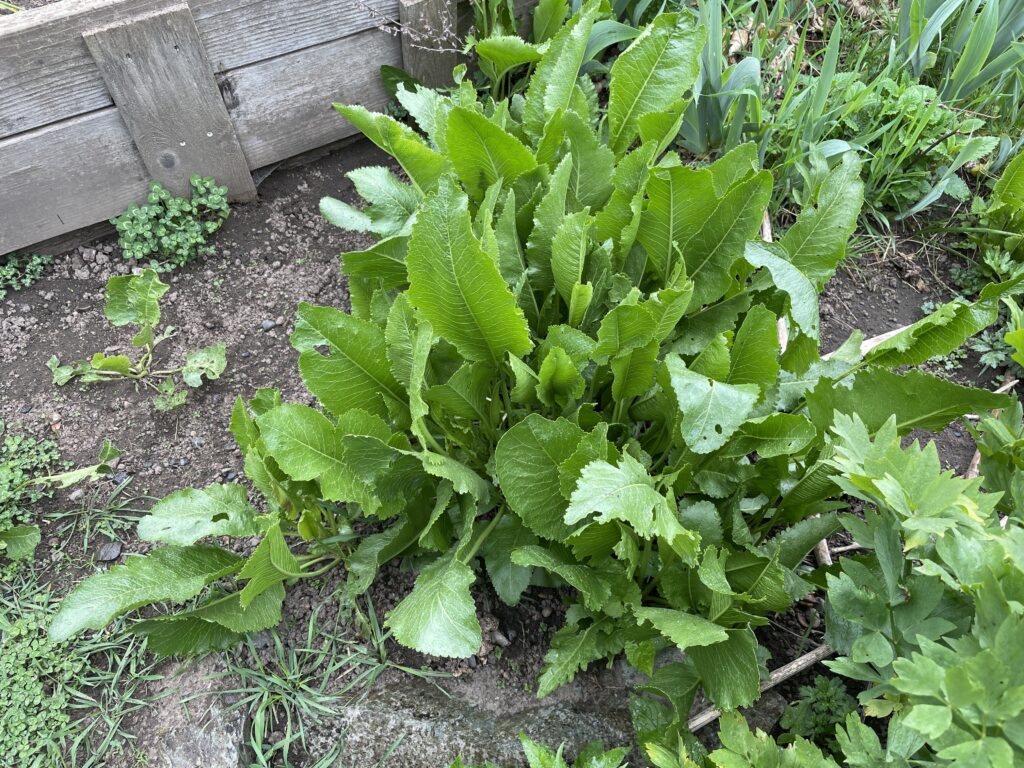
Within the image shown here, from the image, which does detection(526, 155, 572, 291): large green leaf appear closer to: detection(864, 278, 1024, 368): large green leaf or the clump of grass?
detection(864, 278, 1024, 368): large green leaf

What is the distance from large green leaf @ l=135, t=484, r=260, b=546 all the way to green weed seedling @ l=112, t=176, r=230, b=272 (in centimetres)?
103

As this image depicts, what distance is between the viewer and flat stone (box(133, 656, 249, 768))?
64.0 inches

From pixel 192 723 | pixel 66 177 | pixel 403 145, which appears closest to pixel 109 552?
pixel 192 723

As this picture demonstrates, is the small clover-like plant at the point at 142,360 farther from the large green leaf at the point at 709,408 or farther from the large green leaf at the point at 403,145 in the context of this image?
→ the large green leaf at the point at 709,408

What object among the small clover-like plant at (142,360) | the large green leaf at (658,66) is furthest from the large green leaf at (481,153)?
the small clover-like plant at (142,360)

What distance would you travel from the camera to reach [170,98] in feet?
7.47

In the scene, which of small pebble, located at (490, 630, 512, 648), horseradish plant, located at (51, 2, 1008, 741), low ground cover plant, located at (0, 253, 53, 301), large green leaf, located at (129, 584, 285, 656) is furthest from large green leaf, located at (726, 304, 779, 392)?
low ground cover plant, located at (0, 253, 53, 301)

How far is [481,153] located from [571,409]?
0.62 m

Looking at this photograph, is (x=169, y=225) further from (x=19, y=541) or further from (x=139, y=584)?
(x=139, y=584)

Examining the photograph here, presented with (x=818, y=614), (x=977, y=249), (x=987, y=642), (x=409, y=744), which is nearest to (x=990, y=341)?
(x=977, y=249)

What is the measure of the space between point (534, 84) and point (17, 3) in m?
1.83

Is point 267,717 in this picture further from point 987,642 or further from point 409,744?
point 987,642

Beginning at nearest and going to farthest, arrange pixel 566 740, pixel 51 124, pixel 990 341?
pixel 566 740
pixel 51 124
pixel 990 341

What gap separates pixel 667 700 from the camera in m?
1.68
